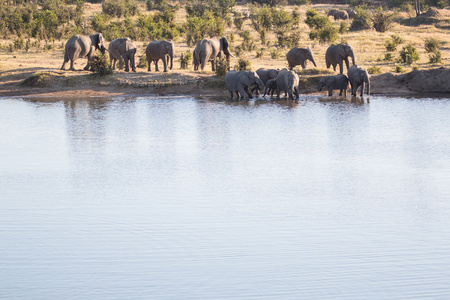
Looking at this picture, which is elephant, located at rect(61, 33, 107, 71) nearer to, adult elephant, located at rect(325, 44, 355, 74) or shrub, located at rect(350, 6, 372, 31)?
adult elephant, located at rect(325, 44, 355, 74)

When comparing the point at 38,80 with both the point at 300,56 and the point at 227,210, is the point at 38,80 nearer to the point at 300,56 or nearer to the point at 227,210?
the point at 300,56

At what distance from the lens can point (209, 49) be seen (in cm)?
2480

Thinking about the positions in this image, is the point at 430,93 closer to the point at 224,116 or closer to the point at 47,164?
the point at 224,116

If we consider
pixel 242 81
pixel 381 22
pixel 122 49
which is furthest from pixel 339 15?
pixel 242 81

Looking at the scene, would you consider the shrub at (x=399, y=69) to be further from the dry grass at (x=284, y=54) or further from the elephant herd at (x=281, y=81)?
the elephant herd at (x=281, y=81)

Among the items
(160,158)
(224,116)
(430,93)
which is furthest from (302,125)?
(430,93)

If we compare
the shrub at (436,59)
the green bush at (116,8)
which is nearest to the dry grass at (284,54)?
the shrub at (436,59)

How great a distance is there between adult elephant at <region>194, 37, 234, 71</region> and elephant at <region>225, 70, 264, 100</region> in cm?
332

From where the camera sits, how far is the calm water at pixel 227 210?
6.46m

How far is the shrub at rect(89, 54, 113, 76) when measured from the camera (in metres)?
23.8

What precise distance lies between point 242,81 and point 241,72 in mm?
308

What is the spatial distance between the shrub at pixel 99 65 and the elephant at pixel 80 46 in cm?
111

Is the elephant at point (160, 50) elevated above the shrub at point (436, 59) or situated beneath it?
elevated above

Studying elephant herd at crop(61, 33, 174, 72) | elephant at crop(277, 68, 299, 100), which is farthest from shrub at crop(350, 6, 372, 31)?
elephant at crop(277, 68, 299, 100)
